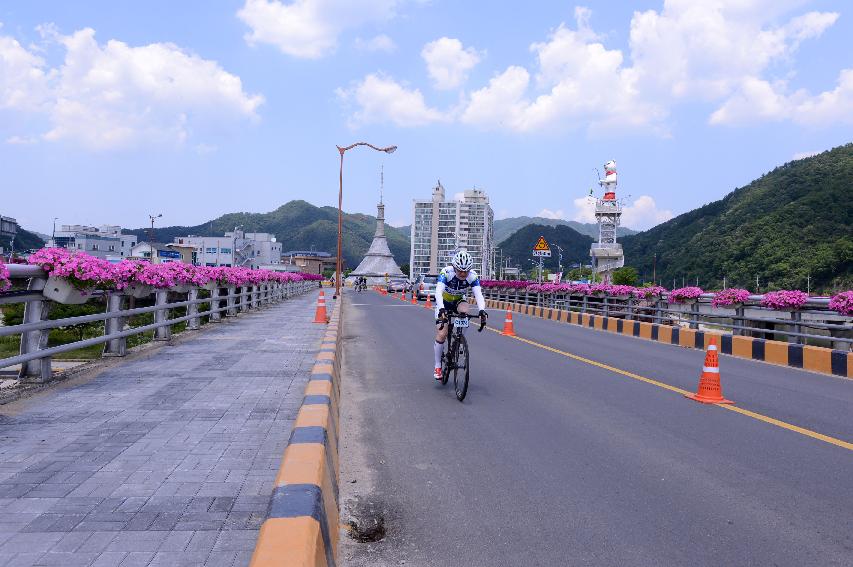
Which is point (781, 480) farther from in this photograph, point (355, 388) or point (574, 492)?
point (355, 388)

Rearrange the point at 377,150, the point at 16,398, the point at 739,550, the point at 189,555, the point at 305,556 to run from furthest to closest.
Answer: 1. the point at 377,150
2. the point at 16,398
3. the point at 739,550
4. the point at 189,555
5. the point at 305,556

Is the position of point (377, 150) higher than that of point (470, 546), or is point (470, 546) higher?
point (377, 150)

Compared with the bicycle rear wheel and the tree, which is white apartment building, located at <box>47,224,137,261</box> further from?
the bicycle rear wheel

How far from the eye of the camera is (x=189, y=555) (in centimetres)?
307

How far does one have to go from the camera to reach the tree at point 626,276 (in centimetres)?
12900

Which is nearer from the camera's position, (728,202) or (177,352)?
(177,352)

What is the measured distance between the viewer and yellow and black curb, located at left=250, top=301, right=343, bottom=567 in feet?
8.78

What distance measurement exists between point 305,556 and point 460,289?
6522mm

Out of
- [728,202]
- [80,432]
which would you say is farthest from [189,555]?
[728,202]

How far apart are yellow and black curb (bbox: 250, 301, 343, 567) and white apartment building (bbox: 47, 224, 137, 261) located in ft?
371

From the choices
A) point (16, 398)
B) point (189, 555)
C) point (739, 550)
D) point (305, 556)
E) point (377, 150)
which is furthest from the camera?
point (377, 150)

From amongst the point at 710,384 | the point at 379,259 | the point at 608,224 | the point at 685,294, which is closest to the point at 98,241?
the point at 379,259

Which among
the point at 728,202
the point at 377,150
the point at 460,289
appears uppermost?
the point at 728,202

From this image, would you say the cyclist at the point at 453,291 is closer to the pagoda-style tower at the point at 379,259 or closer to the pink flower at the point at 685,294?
the pink flower at the point at 685,294
